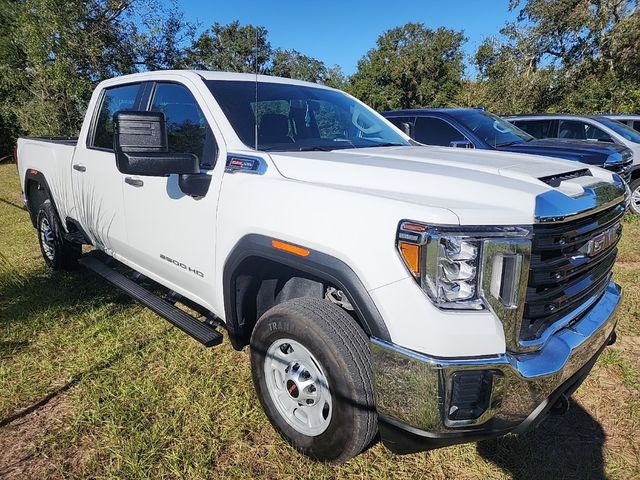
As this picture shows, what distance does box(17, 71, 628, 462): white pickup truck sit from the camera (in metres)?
1.71

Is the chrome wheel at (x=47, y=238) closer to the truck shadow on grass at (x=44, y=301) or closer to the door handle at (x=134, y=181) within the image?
the truck shadow on grass at (x=44, y=301)

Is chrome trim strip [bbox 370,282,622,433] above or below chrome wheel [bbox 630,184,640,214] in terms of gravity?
above

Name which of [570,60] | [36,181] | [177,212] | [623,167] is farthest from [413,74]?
[177,212]

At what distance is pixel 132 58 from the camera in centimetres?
1597

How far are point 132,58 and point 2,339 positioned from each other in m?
14.9

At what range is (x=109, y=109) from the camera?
3.97 metres

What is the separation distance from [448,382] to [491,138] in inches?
217

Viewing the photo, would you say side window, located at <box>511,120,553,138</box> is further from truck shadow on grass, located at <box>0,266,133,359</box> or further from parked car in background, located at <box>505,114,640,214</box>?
truck shadow on grass, located at <box>0,266,133,359</box>

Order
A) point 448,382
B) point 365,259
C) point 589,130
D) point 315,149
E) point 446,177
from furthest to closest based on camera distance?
point 589,130
point 315,149
point 446,177
point 365,259
point 448,382

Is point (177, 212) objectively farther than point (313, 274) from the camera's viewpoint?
Yes

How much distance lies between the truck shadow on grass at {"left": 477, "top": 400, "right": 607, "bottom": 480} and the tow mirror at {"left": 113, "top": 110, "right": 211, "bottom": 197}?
224 cm

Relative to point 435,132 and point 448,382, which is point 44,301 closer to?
point 448,382

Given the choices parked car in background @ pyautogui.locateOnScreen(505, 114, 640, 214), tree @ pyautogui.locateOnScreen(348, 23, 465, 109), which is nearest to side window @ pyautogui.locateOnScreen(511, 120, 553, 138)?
parked car in background @ pyautogui.locateOnScreen(505, 114, 640, 214)

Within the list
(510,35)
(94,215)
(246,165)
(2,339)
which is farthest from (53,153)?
(510,35)
